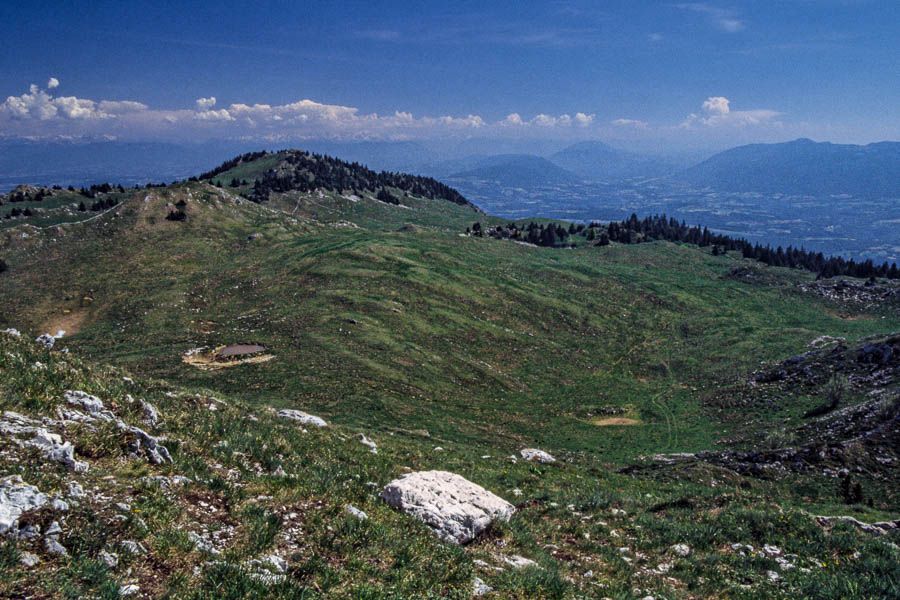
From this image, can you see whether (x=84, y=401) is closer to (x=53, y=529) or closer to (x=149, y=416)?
(x=149, y=416)

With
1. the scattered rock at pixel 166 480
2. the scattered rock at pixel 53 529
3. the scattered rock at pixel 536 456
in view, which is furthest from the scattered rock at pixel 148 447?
the scattered rock at pixel 536 456

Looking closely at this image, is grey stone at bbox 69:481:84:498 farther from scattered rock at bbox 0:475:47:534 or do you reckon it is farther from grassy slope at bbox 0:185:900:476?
grassy slope at bbox 0:185:900:476

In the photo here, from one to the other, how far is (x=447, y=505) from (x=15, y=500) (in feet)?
26.9

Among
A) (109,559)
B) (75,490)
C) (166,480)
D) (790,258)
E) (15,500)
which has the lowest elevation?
(790,258)

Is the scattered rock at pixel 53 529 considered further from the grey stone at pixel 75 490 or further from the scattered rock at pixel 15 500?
the grey stone at pixel 75 490

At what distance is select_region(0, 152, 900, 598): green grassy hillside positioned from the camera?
10359mm

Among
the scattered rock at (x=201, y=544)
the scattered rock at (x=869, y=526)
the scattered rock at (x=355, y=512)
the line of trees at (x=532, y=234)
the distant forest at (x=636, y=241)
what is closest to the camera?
the scattered rock at (x=201, y=544)

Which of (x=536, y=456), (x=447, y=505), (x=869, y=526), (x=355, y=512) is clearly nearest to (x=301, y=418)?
(x=447, y=505)

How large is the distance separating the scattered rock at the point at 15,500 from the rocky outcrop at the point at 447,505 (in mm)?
6892

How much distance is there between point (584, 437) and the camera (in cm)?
4056

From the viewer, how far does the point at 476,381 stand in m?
49.6

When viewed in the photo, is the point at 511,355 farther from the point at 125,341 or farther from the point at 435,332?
the point at 125,341

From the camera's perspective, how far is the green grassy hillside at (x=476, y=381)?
10359 millimetres

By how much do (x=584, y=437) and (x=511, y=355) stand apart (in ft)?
66.5
